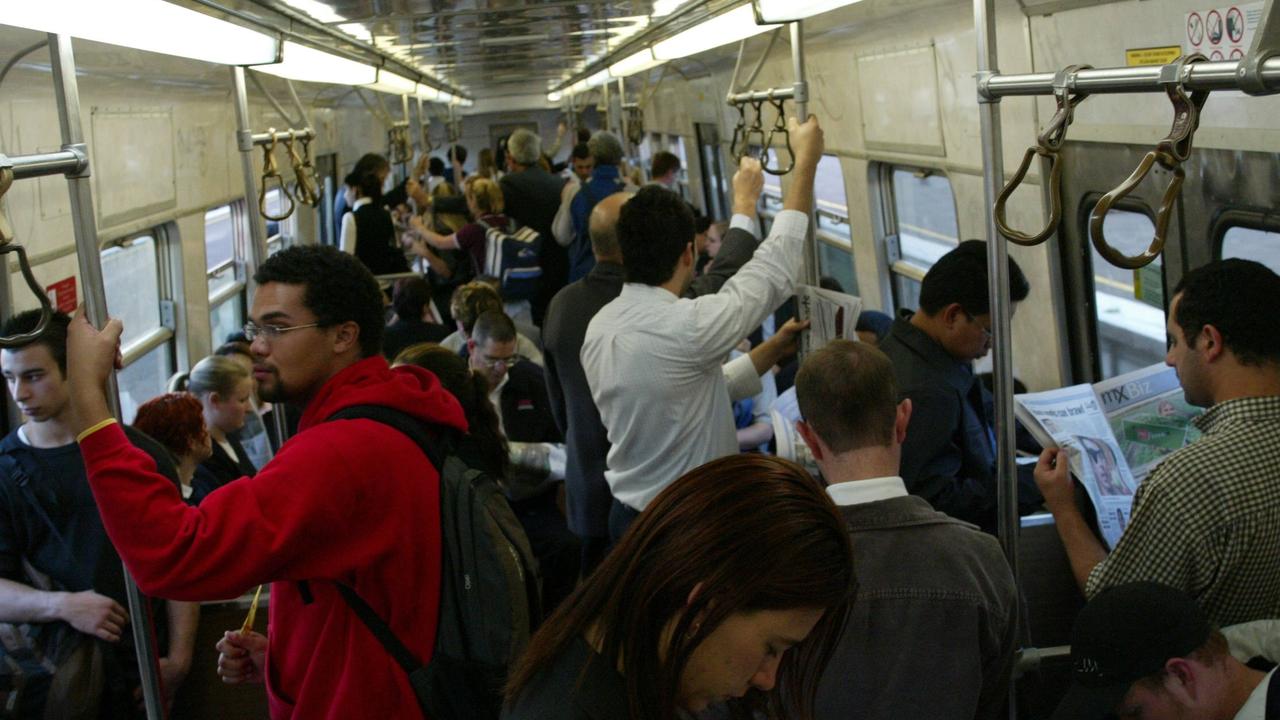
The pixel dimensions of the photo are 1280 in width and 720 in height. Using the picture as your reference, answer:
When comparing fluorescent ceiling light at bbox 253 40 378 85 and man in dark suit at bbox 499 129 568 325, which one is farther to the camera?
man in dark suit at bbox 499 129 568 325

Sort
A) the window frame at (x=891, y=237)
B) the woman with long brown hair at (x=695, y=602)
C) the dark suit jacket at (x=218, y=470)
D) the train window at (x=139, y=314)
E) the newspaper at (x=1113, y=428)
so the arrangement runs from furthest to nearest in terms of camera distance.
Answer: the window frame at (x=891, y=237) < the train window at (x=139, y=314) < the dark suit jacket at (x=218, y=470) < the newspaper at (x=1113, y=428) < the woman with long brown hair at (x=695, y=602)

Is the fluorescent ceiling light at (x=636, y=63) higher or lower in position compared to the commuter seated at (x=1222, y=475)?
higher

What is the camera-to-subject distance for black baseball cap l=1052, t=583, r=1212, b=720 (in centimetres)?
208

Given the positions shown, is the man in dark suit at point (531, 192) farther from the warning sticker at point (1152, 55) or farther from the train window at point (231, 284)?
the warning sticker at point (1152, 55)

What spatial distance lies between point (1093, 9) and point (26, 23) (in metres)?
2.94

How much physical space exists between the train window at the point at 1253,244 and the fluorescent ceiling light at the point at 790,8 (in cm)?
125

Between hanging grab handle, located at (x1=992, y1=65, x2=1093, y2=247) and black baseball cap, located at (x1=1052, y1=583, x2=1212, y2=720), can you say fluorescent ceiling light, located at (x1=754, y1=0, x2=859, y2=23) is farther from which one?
black baseball cap, located at (x1=1052, y1=583, x2=1212, y2=720)

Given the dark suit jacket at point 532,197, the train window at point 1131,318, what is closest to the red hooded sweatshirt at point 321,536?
the train window at point 1131,318

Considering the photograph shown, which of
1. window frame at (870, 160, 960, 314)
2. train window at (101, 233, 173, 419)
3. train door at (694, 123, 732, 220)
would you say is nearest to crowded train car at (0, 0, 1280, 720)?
train window at (101, 233, 173, 419)

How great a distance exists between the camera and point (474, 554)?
7.47 ft

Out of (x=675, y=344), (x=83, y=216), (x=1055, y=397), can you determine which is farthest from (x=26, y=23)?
(x=1055, y=397)

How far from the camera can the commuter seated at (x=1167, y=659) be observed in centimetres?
207

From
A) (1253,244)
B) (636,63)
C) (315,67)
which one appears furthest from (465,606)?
(636,63)

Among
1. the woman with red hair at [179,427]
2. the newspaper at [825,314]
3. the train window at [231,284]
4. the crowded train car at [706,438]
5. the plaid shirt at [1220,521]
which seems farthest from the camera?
the train window at [231,284]
